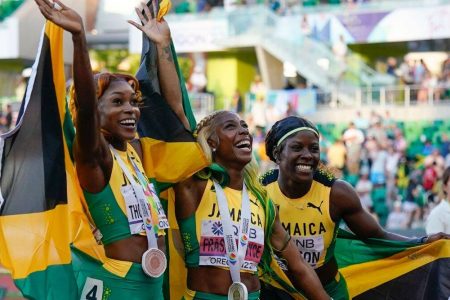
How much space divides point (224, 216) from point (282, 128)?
119 centimetres

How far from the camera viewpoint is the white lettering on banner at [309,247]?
270 inches

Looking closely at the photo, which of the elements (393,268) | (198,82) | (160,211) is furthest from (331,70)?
(160,211)

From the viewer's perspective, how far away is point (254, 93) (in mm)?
25484

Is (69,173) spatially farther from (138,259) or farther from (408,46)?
(408,46)

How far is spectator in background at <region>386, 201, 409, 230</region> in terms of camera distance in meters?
17.2

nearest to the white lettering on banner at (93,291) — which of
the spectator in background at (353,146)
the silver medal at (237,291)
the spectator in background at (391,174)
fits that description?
the silver medal at (237,291)

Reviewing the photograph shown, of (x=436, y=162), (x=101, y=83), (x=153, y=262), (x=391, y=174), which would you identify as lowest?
(x=391, y=174)

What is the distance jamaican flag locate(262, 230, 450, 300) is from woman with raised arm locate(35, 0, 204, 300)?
2216 mm

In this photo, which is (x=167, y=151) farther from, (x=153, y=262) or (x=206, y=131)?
(x=153, y=262)

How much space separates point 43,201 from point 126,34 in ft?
105

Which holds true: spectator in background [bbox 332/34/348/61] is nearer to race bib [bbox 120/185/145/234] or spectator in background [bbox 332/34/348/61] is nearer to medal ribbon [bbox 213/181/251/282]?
medal ribbon [bbox 213/181/251/282]

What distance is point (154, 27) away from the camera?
20.0 ft

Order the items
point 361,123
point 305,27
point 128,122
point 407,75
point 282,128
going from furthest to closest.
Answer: point 305,27
point 407,75
point 361,123
point 282,128
point 128,122

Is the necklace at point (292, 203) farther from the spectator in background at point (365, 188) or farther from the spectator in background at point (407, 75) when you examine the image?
the spectator in background at point (407, 75)
